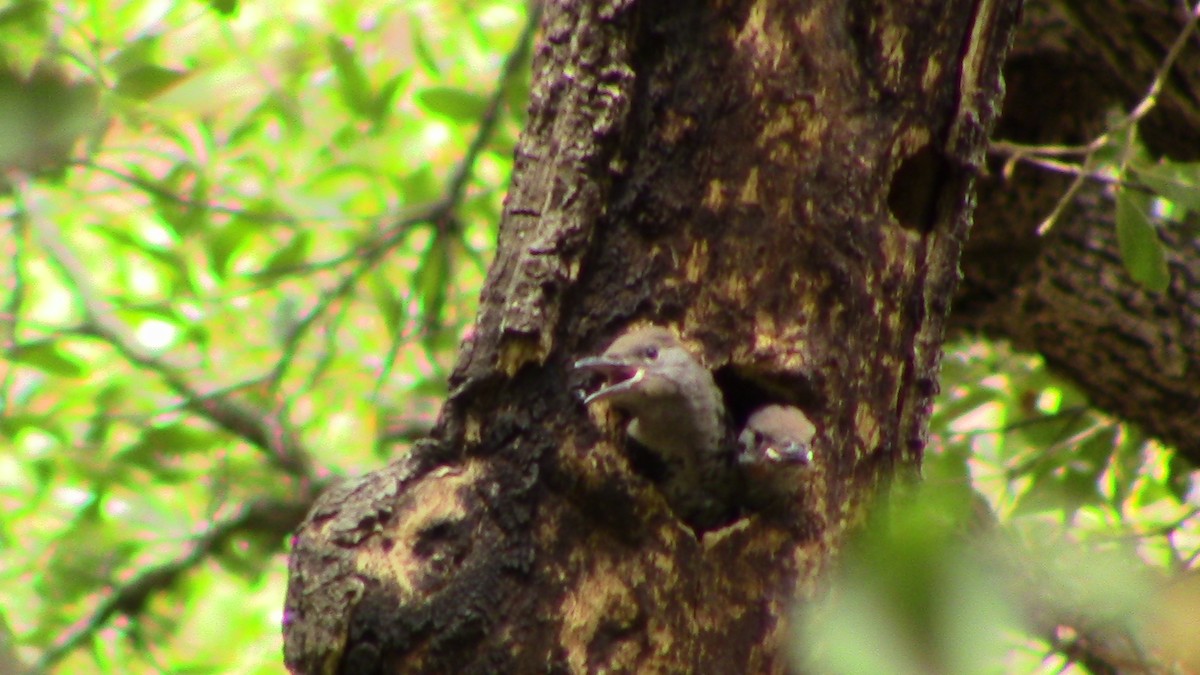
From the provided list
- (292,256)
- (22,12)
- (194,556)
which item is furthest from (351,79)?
(194,556)

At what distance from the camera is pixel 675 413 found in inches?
46.2

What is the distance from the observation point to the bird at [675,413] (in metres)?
1.16

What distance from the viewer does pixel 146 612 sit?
3.08 m

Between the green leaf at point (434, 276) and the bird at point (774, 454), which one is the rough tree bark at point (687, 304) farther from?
the green leaf at point (434, 276)

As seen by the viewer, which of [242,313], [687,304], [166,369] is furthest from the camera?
[242,313]

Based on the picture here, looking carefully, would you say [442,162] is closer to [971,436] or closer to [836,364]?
[971,436]

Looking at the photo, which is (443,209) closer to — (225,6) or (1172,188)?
(225,6)

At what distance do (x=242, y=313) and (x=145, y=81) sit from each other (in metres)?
1.56

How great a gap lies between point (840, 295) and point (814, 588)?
303 millimetres

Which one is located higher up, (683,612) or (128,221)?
(128,221)

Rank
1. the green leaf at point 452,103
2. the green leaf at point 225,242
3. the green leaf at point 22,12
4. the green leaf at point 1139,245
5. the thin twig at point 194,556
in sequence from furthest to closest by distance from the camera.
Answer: the thin twig at point 194,556, the green leaf at point 225,242, the green leaf at point 452,103, the green leaf at point 22,12, the green leaf at point 1139,245

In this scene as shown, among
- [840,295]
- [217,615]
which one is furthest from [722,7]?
[217,615]

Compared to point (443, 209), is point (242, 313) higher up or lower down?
higher up

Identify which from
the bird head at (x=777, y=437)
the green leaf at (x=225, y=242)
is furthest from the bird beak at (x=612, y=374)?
the green leaf at (x=225, y=242)
